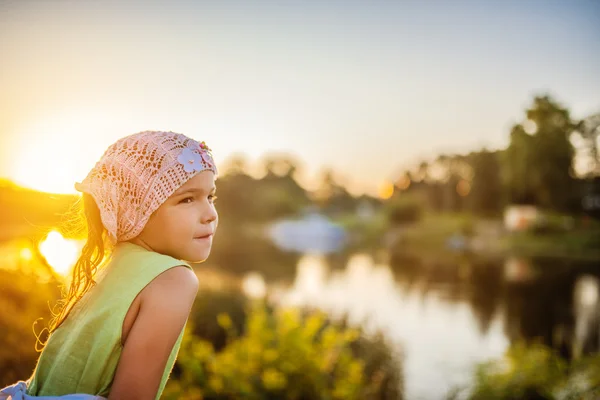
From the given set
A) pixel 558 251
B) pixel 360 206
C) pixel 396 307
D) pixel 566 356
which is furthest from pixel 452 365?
pixel 360 206

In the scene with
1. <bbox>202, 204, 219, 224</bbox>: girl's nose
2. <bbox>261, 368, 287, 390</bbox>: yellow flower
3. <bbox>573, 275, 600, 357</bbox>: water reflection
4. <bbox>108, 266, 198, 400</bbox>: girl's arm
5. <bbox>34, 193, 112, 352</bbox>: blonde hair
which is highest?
<bbox>202, 204, 219, 224</bbox>: girl's nose

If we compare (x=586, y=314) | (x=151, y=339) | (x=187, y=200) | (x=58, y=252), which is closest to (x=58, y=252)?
(x=58, y=252)

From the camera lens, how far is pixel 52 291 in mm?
3318

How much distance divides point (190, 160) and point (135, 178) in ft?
0.42

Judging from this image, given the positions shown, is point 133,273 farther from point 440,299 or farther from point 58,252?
point 440,299

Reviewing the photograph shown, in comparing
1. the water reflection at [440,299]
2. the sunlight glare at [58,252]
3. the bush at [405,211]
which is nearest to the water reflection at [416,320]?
the water reflection at [440,299]

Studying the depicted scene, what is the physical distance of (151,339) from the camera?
0.93 metres

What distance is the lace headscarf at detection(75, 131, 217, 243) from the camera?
1038 mm

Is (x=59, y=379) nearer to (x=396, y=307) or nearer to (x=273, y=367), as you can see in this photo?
(x=273, y=367)

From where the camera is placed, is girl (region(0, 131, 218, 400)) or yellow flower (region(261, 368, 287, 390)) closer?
girl (region(0, 131, 218, 400))

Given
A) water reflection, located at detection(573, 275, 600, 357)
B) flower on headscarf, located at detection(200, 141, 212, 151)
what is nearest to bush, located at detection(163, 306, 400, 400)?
flower on headscarf, located at detection(200, 141, 212, 151)

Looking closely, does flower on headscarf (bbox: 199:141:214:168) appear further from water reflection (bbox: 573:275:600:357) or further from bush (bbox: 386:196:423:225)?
bush (bbox: 386:196:423:225)

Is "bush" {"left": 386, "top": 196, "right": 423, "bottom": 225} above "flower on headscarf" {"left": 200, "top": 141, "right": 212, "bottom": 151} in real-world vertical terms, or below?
below

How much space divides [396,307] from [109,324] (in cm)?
1150
